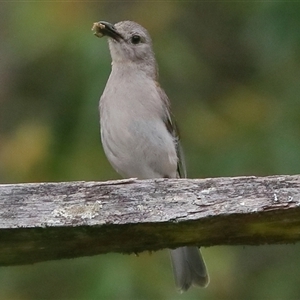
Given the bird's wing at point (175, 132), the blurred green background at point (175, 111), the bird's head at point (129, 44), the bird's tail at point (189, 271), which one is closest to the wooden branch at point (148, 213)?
the bird's tail at point (189, 271)

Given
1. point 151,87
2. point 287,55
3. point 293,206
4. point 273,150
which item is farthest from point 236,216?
point 287,55

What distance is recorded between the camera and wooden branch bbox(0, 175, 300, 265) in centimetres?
237

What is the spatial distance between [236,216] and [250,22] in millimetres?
3777

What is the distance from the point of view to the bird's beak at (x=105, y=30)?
14.6ft

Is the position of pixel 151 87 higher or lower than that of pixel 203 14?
lower

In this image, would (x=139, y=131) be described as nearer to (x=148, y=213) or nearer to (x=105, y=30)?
(x=105, y=30)

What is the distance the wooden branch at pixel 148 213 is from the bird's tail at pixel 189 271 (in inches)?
67.5

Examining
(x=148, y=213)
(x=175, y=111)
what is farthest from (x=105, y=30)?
(x=148, y=213)

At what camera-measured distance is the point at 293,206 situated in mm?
2338

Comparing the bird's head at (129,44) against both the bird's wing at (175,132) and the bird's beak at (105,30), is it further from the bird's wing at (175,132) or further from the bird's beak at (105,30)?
the bird's wing at (175,132)

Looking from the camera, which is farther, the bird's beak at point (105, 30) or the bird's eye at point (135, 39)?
the bird's eye at point (135, 39)

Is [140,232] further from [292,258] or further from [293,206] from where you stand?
[292,258]

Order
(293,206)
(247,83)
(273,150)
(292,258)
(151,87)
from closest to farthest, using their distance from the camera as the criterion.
Result: 1. (293,206)
2. (151,87)
3. (273,150)
4. (292,258)
5. (247,83)

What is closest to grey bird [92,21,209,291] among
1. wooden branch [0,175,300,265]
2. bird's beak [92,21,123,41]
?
bird's beak [92,21,123,41]
